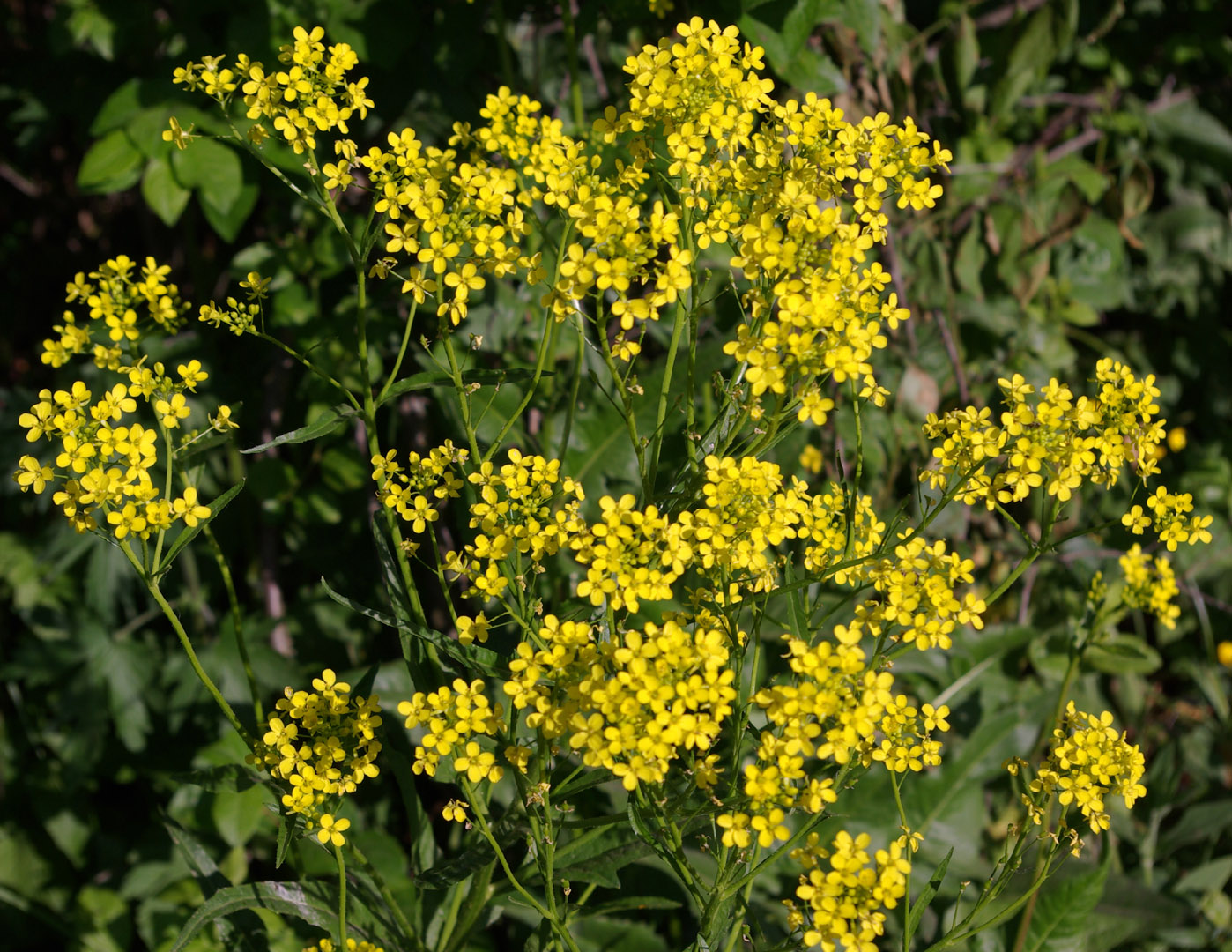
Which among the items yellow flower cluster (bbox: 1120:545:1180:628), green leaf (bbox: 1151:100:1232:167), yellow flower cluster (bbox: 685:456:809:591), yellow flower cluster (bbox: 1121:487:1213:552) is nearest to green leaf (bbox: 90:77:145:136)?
yellow flower cluster (bbox: 685:456:809:591)

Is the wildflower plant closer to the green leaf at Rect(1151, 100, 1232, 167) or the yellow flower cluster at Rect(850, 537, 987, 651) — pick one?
the yellow flower cluster at Rect(850, 537, 987, 651)

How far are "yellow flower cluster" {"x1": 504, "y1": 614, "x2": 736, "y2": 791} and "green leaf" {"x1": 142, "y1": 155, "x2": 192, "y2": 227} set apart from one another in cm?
138

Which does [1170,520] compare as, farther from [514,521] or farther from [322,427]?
[322,427]

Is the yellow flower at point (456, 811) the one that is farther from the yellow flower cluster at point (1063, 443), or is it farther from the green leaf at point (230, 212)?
the green leaf at point (230, 212)

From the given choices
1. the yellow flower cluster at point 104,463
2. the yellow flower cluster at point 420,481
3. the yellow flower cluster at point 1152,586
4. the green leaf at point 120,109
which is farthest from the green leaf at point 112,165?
the yellow flower cluster at point 1152,586

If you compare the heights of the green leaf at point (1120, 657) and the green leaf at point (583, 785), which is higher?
the green leaf at point (583, 785)

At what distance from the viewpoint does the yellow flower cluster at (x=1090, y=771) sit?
1325 mm

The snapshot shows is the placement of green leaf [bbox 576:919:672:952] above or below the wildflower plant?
below

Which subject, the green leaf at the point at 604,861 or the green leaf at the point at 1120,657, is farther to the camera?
the green leaf at the point at 1120,657

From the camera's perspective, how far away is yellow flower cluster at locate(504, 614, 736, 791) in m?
1.06

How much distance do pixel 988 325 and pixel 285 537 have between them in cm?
190

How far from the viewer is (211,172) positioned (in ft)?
6.56

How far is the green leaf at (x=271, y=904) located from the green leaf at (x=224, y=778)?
159 millimetres

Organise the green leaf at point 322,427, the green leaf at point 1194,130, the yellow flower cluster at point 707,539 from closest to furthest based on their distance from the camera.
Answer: the yellow flower cluster at point 707,539 → the green leaf at point 322,427 → the green leaf at point 1194,130
